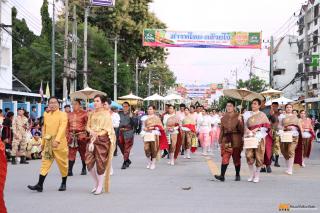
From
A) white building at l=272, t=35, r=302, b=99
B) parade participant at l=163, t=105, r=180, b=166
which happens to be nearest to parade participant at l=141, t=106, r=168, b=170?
parade participant at l=163, t=105, r=180, b=166

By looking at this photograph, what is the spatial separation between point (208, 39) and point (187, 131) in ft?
75.5

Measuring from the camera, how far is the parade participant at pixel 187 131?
728 inches

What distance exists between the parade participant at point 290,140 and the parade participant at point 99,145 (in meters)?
5.33

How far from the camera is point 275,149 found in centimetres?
1563

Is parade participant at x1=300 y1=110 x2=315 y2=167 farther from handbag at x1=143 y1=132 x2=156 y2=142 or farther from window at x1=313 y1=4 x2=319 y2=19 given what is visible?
window at x1=313 y1=4 x2=319 y2=19

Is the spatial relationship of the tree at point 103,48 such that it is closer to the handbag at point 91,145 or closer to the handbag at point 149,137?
the handbag at point 149,137

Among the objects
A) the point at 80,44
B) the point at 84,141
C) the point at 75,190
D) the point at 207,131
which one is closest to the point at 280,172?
the point at 84,141

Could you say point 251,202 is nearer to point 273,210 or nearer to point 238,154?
point 273,210

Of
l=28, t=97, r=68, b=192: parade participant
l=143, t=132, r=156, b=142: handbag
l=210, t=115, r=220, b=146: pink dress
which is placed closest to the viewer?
l=28, t=97, r=68, b=192: parade participant

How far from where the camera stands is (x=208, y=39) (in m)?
40.6

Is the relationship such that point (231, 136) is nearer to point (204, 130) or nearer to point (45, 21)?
point (204, 130)

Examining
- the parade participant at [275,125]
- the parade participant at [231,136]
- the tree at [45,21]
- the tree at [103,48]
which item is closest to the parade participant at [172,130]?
the parade participant at [275,125]

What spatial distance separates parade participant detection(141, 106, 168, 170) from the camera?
14422mm

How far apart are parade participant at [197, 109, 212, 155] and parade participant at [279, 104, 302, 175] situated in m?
7.42
